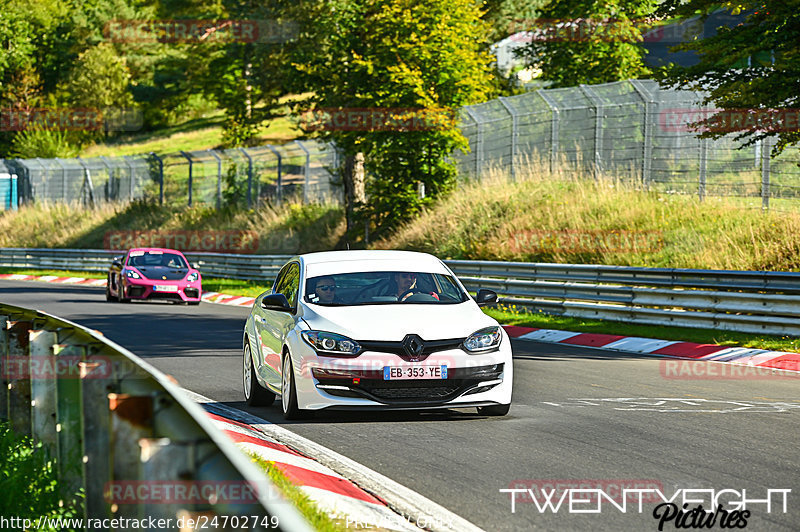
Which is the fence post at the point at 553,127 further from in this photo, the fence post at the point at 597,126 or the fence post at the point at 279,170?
the fence post at the point at 279,170

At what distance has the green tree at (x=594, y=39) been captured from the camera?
131ft

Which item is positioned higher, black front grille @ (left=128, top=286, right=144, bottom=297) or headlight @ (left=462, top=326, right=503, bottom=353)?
headlight @ (left=462, top=326, right=503, bottom=353)

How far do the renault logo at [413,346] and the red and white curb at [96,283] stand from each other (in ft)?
61.4

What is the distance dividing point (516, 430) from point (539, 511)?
283cm

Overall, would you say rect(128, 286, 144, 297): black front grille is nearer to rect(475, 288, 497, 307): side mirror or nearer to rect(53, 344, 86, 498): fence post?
rect(475, 288, 497, 307): side mirror

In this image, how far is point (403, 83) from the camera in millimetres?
27578

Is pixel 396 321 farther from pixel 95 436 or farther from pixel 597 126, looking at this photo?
pixel 597 126

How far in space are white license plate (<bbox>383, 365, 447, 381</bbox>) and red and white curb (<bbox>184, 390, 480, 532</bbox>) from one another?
36.0 inches

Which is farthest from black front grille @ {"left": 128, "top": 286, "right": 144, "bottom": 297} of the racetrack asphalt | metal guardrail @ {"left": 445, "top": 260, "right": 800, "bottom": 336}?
the racetrack asphalt

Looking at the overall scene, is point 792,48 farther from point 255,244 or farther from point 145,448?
point 255,244

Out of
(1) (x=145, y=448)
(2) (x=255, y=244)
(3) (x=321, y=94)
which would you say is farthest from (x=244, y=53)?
(1) (x=145, y=448)

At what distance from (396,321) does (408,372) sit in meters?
0.52

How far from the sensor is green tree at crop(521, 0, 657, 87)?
3994cm

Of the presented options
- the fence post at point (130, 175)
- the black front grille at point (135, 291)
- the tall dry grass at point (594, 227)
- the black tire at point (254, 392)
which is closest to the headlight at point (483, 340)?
the black tire at point (254, 392)
